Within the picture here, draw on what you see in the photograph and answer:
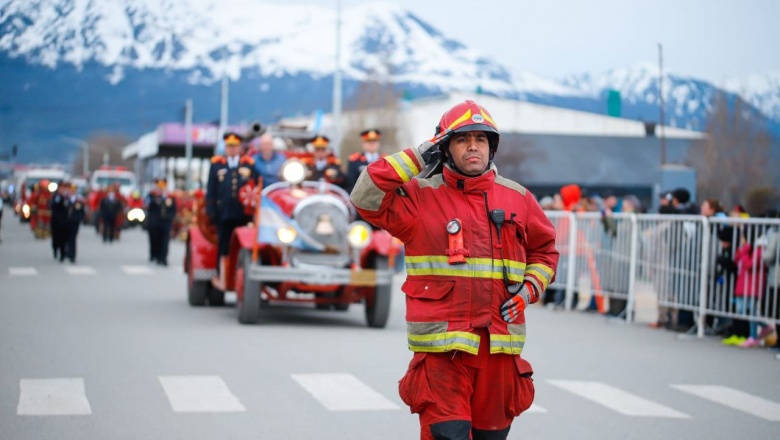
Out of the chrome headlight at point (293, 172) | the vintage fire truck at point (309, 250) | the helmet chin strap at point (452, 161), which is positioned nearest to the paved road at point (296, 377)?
the vintage fire truck at point (309, 250)

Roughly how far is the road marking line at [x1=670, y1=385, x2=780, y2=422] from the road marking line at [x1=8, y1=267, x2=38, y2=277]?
15638mm

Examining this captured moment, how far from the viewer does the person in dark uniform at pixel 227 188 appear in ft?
53.8

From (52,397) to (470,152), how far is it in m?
5.19

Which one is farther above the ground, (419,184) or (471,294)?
(419,184)

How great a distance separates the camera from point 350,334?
49.4 ft

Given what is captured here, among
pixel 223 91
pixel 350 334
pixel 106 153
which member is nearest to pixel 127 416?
pixel 350 334

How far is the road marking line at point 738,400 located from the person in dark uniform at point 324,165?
6.15m

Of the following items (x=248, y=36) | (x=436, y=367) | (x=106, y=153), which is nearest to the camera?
(x=436, y=367)

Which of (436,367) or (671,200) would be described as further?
(671,200)

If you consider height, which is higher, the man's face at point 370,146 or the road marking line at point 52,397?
the man's face at point 370,146

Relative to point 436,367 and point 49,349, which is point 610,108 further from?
point 436,367

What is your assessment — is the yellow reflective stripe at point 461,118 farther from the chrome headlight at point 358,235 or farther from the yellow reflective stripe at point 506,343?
the chrome headlight at point 358,235

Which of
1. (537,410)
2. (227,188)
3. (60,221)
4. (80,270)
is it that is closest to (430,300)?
(537,410)

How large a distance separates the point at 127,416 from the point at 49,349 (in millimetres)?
3946
